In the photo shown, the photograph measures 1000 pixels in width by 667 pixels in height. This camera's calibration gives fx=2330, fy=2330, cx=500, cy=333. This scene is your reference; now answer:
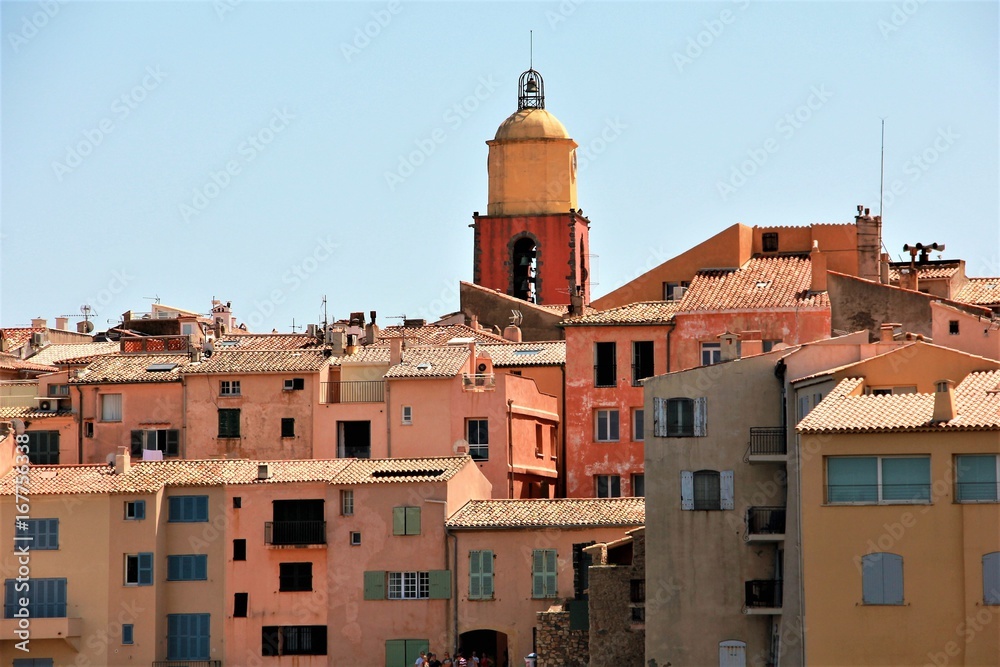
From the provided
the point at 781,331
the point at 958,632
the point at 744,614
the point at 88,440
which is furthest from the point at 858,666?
the point at 88,440

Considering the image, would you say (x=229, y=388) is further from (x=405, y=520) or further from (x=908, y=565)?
(x=908, y=565)

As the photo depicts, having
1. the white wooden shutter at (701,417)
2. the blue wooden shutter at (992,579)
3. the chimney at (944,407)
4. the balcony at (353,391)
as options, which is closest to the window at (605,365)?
the balcony at (353,391)

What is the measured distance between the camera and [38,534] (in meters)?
78.1

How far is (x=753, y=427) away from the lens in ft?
224

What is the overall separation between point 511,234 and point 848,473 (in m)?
56.7

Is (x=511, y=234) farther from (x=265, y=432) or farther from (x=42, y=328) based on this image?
(x=265, y=432)

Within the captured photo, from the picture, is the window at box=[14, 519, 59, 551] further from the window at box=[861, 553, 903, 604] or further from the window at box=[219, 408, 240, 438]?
the window at box=[861, 553, 903, 604]

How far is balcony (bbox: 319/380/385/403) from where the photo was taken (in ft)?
277

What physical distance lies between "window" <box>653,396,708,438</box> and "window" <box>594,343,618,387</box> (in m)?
12.7

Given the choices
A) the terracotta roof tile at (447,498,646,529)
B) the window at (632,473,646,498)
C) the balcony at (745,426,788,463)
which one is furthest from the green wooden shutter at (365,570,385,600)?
the balcony at (745,426,788,463)

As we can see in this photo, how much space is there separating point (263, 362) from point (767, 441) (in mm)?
24440

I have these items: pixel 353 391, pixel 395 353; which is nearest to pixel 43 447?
pixel 353 391

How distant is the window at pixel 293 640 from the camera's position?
252 feet

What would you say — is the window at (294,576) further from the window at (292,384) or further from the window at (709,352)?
the window at (709,352)
